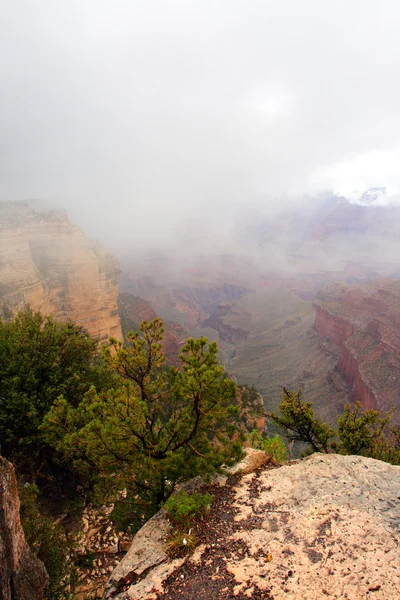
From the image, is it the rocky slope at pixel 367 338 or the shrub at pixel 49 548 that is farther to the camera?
the rocky slope at pixel 367 338

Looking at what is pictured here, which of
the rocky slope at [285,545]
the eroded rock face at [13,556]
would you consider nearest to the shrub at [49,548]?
the eroded rock face at [13,556]

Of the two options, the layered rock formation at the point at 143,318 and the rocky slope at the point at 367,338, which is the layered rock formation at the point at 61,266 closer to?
the layered rock formation at the point at 143,318

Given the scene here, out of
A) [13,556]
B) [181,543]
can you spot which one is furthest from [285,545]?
[13,556]

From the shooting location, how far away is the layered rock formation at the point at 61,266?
37.1 metres

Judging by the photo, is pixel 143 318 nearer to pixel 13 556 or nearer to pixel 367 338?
pixel 367 338

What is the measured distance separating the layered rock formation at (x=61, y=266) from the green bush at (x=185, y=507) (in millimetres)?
33876

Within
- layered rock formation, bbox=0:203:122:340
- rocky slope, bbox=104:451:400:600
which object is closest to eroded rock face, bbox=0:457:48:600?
rocky slope, bbox=104:451:400:600

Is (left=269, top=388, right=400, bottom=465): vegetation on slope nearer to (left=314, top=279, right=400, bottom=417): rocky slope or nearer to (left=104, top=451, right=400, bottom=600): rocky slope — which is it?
(left=104, top=451, right=400, bottom=600): rocky slope

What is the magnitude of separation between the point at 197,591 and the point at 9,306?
109ft

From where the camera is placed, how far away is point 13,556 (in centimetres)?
562

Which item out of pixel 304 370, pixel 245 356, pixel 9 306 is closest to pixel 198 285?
pixel 245 356

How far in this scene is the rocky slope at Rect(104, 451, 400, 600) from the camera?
4.88 metres

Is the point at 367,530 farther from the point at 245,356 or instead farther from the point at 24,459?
the point at 245,356

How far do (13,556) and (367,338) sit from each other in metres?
71.4
